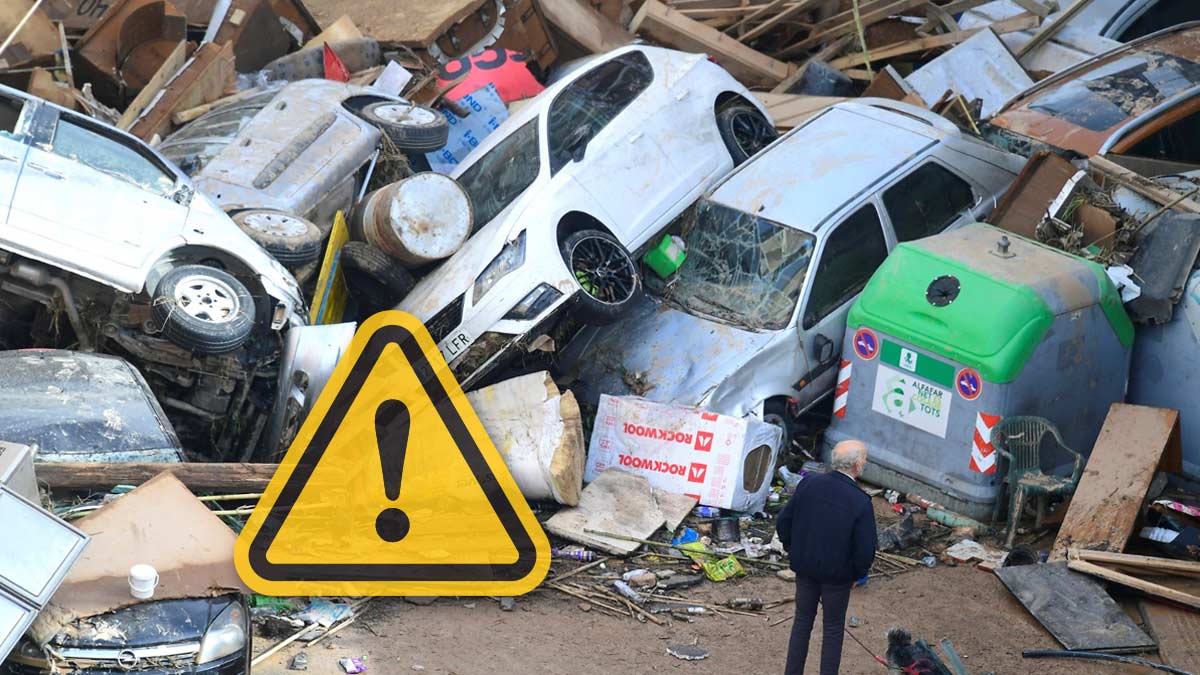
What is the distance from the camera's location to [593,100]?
1072 cm

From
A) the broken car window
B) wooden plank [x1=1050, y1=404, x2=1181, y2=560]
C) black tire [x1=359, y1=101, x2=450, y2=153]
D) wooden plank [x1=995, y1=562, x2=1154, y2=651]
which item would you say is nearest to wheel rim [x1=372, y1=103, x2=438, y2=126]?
black tire [x1=359, y1=101, x2=450, y2=153]

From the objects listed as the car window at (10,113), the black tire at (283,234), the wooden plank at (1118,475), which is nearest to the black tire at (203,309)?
the black tire at (283,234)

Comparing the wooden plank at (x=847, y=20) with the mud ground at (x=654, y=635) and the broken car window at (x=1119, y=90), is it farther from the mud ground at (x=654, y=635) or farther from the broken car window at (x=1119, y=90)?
the mud ground at (x=654, y=635)

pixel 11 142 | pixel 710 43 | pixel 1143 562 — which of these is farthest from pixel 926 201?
pixel 11 142

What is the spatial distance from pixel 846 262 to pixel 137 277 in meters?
4.41

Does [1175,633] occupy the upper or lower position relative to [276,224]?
lower

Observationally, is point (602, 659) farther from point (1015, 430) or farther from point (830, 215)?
point (830, 215)

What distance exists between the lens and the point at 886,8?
1438 centimetres

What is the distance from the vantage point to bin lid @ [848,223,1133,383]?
8477 millimetres

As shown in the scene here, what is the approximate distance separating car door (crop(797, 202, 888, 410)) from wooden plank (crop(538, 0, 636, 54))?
5.25 m

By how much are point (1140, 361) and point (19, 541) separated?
670cm

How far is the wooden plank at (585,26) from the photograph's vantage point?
14.5m

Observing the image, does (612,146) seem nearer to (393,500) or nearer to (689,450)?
(689,450)

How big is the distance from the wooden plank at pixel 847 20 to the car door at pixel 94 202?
7.32m
